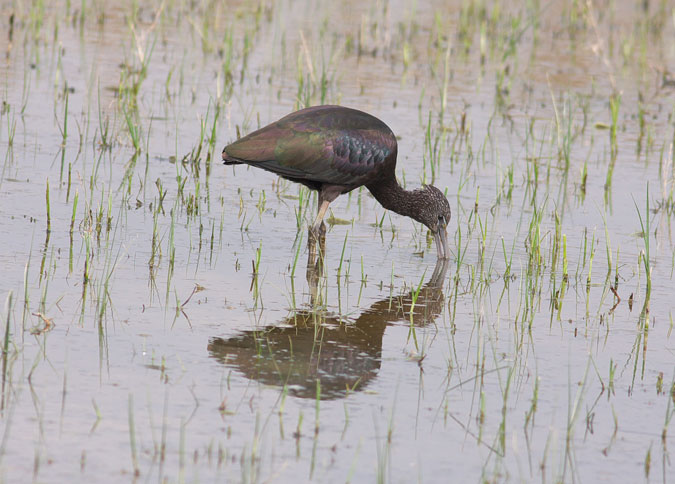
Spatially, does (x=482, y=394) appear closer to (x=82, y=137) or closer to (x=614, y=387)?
(x=614, y=387)

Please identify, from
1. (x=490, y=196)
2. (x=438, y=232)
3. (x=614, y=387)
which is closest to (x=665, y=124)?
(x=490, y=196)

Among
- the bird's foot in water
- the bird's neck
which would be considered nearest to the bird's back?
the bird's neck

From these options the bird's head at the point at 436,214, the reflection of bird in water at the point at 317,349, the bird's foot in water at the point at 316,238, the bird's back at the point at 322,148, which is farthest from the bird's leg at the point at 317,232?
the reflection of bird in water at the point at 317,349

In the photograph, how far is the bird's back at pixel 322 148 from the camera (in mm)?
7438

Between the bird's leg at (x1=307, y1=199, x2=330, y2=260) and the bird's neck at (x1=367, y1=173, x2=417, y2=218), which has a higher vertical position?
the bird's neck at (x1=367, y1=173, x2=417, y2=218)

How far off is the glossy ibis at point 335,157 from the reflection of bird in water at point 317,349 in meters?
1.47

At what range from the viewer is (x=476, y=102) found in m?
12.4

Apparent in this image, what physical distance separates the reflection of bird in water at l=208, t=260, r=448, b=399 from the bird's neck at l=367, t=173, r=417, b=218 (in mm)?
1663

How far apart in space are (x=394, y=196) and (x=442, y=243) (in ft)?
1.65

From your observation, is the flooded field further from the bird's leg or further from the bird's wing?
the bird's wing

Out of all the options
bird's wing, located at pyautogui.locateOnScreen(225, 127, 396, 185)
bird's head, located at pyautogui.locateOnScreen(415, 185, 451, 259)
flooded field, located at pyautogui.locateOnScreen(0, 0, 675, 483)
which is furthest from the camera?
bird's head, located at pyautogui.locateOnScreen(415, 185, 451, 259)

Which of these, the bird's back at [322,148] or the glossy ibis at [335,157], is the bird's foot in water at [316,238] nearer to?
the glossy ibis at [335,157]

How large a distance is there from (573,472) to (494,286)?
266 centimetres

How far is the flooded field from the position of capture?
433 cm
